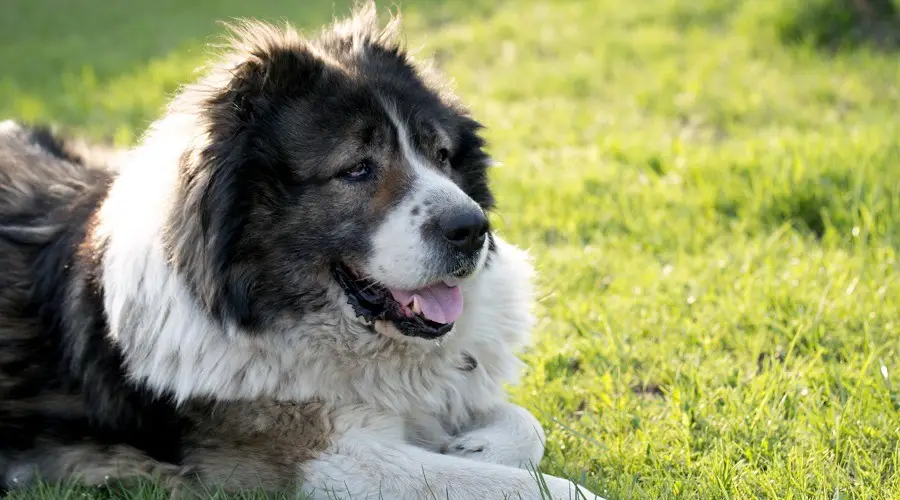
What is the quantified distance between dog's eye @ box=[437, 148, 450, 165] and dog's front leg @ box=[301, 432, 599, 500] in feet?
3.47

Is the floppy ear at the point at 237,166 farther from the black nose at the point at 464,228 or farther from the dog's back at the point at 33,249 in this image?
the dog's back at the point at 33,249

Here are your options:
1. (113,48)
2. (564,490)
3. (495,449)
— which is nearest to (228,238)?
(495,449)

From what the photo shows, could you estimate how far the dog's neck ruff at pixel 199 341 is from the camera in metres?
3.26

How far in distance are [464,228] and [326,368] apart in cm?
68


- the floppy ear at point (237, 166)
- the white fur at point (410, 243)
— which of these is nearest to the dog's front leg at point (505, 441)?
the white fur at point (410, 243)

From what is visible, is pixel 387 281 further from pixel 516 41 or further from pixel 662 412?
pixel 516 41

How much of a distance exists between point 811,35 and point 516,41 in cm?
287

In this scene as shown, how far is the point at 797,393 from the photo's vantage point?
11.9 feet

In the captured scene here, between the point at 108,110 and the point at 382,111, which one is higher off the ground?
the point at 382,111

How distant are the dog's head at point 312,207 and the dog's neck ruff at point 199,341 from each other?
66mm

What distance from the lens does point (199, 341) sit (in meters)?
3.27

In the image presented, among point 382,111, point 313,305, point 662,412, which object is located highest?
point 382,111

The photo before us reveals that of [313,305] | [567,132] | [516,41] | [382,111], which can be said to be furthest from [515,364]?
[516,41]

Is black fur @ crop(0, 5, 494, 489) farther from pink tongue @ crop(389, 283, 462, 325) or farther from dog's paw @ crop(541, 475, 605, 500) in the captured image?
dog's paw @ crop(541, 475, 605, 500)
